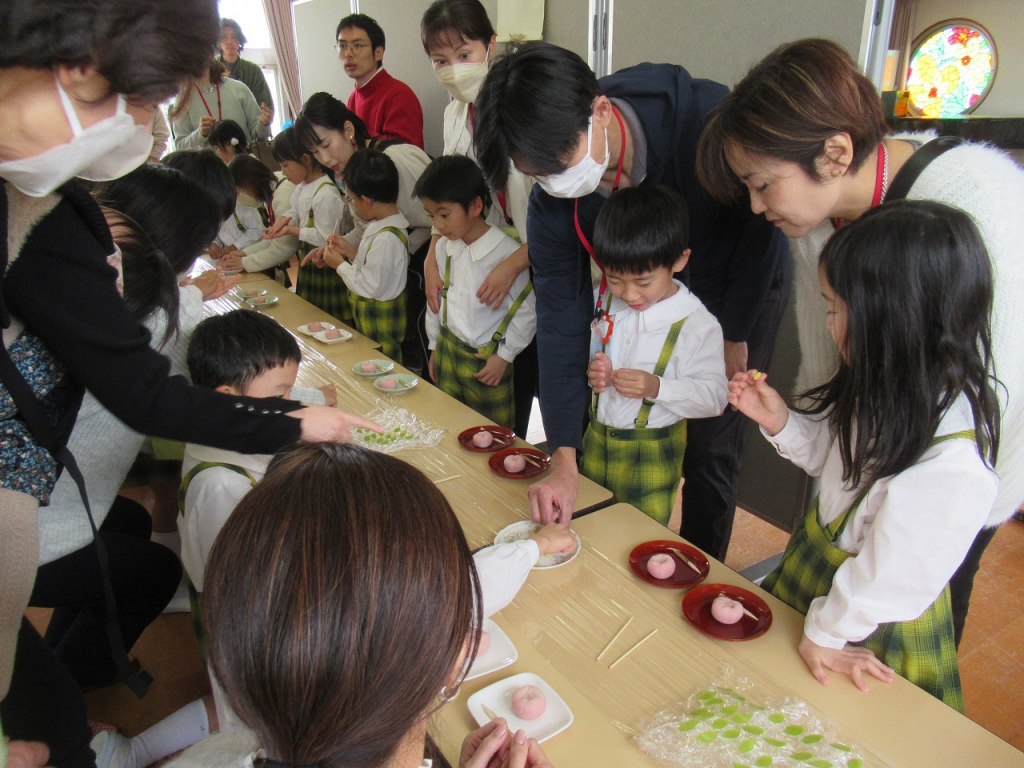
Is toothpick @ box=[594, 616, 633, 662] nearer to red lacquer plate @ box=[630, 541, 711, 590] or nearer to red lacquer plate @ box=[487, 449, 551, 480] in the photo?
red lacquer plate @ box=[630, 541, 711, 590]

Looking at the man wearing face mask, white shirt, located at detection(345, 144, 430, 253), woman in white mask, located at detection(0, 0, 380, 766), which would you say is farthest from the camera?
white shirt, located at detection(345, 144, 430, 253)

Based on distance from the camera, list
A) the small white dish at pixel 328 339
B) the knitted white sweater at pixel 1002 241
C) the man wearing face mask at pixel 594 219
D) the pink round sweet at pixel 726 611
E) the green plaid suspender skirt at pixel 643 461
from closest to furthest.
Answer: the knitted white sweater at pixel 1002 241 < the pink round sweet at pixel 726 611 < the man wearing face mask at pixel 594 219 < the green plaid suspender skirt at pixel 643 461 < the small white dish at pixel 328 339

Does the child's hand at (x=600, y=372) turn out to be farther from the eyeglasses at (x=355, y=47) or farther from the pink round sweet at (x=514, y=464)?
the eyeglasses at (x=355, y=47)

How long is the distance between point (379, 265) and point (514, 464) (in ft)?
5.27

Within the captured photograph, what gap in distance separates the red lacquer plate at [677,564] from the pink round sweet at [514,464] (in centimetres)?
39

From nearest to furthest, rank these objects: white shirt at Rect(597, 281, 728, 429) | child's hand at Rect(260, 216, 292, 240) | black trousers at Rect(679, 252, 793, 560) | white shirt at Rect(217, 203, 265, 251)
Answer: white shirt at Rect(597, 281, 728, 429) → black trousers at Rect(679, 252, 793, 560) → child's hand at Rect(260, 216, 292, 240) → white shirt at Rect(217, 203, 265, 251)

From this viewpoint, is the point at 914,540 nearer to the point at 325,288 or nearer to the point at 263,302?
the point at 263,302

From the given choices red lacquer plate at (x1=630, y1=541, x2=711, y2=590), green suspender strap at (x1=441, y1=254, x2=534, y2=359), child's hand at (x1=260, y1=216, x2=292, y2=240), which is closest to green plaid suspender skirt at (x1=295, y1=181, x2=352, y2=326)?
child's hand at (x1=260, y1=216, x2=292, y2=240)

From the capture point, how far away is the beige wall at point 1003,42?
5.18 m

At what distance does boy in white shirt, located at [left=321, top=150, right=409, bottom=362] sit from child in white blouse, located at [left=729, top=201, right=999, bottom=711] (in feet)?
6.85

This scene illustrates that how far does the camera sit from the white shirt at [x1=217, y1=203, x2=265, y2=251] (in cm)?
414

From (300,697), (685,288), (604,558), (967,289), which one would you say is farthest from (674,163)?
(300,697)

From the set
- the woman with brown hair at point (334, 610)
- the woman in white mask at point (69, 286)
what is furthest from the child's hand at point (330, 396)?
the woman with brown hair at point (334, 610)

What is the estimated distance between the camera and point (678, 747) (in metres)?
0.90
